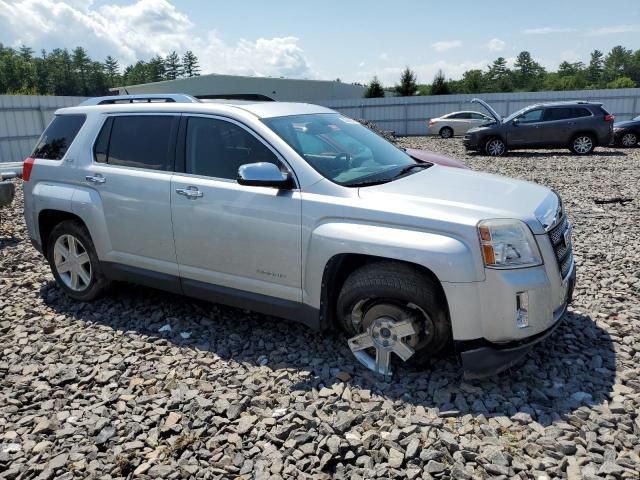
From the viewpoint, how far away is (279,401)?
3.43m

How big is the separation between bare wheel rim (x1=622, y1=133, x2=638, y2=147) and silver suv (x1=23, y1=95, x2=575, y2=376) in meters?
17.6

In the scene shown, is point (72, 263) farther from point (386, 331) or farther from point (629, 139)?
point (629, 139)

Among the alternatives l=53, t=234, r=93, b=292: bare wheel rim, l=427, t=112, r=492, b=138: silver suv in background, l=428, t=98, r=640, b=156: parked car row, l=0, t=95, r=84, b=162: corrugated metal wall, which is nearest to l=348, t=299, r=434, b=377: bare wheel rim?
l=53, t=234, r=93, b=292: bare wheel rim

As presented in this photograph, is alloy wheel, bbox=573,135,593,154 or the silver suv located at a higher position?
the silver suv

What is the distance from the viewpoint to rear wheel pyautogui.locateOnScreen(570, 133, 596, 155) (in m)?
17.2

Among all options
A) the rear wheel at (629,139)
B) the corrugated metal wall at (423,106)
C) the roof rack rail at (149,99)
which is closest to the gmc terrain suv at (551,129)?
the rear wheel at (629,139)

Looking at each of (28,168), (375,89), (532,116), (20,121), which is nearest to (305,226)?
(28,168)

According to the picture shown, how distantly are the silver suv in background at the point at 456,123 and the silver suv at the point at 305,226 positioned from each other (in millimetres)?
23193

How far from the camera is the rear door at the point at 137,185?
4.35m

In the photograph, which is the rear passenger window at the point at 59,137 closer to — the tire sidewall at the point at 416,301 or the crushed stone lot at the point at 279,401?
the crushed stone lot at the point at 279,401

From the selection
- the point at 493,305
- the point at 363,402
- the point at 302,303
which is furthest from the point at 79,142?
the point at 493,305

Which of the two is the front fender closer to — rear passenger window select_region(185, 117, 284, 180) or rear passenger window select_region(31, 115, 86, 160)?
rear passenger window select_region(185, 117, 284, 180)

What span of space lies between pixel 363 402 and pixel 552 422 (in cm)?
112

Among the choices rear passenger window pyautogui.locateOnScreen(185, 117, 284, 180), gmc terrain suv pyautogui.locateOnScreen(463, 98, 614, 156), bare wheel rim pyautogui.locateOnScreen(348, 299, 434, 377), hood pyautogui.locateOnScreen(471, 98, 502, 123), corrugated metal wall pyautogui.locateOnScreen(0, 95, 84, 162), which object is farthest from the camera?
hood pyautogui.locateOnScreen(471, 98, 502, 123)
